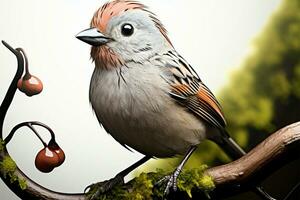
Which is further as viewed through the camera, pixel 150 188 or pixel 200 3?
pixel 200 3

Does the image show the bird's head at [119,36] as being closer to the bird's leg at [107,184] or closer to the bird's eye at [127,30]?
the bird's eye at [127,30]

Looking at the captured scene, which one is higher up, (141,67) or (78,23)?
(78,23)

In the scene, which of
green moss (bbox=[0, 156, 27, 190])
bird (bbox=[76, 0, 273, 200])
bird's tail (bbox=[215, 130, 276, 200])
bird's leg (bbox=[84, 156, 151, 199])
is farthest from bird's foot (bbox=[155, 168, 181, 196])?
green moss (bbox=[0, 156, 27, 190])

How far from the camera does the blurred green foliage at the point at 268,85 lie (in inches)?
60.4

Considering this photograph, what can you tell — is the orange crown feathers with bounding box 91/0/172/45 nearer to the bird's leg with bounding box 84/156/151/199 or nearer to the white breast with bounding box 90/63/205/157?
the white breast with bounding box 90/63/205/157

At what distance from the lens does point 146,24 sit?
4.34 ft

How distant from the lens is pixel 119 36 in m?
1.29

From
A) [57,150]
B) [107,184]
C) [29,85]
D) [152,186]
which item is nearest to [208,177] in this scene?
[152,186]

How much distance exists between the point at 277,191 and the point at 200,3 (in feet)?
1.91

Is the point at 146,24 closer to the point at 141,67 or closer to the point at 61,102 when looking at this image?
the point at 141,67

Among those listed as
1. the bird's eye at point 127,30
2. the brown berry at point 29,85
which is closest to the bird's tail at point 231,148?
the bird's eye at point 127,30

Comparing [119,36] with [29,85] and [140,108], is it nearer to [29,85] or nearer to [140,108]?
[140,108]

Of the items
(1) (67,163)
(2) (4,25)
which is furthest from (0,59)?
(1) (67,163)

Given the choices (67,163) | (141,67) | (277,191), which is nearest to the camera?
(141,67)
